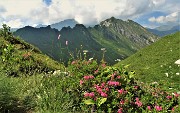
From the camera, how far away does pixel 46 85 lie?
947cm

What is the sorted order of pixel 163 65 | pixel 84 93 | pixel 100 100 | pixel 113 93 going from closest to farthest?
pixel 100 100, pixel 113 93, pixel 84 93, pixel 163 65

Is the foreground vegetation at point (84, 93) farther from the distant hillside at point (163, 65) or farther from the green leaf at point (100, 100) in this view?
the distant hillside at point (163, 65)

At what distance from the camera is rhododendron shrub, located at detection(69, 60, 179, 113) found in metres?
8.62

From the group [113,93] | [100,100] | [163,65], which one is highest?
[163,65]

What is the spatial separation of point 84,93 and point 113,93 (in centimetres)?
85

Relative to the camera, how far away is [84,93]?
8.97m

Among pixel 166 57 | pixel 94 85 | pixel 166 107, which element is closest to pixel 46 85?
pixel 94 85

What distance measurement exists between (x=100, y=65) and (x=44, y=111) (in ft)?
10.7

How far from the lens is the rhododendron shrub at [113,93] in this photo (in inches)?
340

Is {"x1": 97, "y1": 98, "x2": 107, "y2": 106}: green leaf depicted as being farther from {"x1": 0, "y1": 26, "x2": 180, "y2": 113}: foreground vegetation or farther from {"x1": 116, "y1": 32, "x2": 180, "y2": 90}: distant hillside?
{"x1": 116, "y1": 32, "x2": 180, "y2": 90}: distant hillside

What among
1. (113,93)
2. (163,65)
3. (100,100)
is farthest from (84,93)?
(163,65)

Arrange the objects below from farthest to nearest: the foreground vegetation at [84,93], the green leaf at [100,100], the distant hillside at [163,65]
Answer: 1. the distant hillside at [163,65]
2. the green leaf at [100,100]
3. the foreground vegetation at [84,93]

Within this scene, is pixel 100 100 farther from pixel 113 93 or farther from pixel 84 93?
pixel 84 93

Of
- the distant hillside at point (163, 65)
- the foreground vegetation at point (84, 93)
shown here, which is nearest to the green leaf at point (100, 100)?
the foreground vegetation at point (84, 93)
